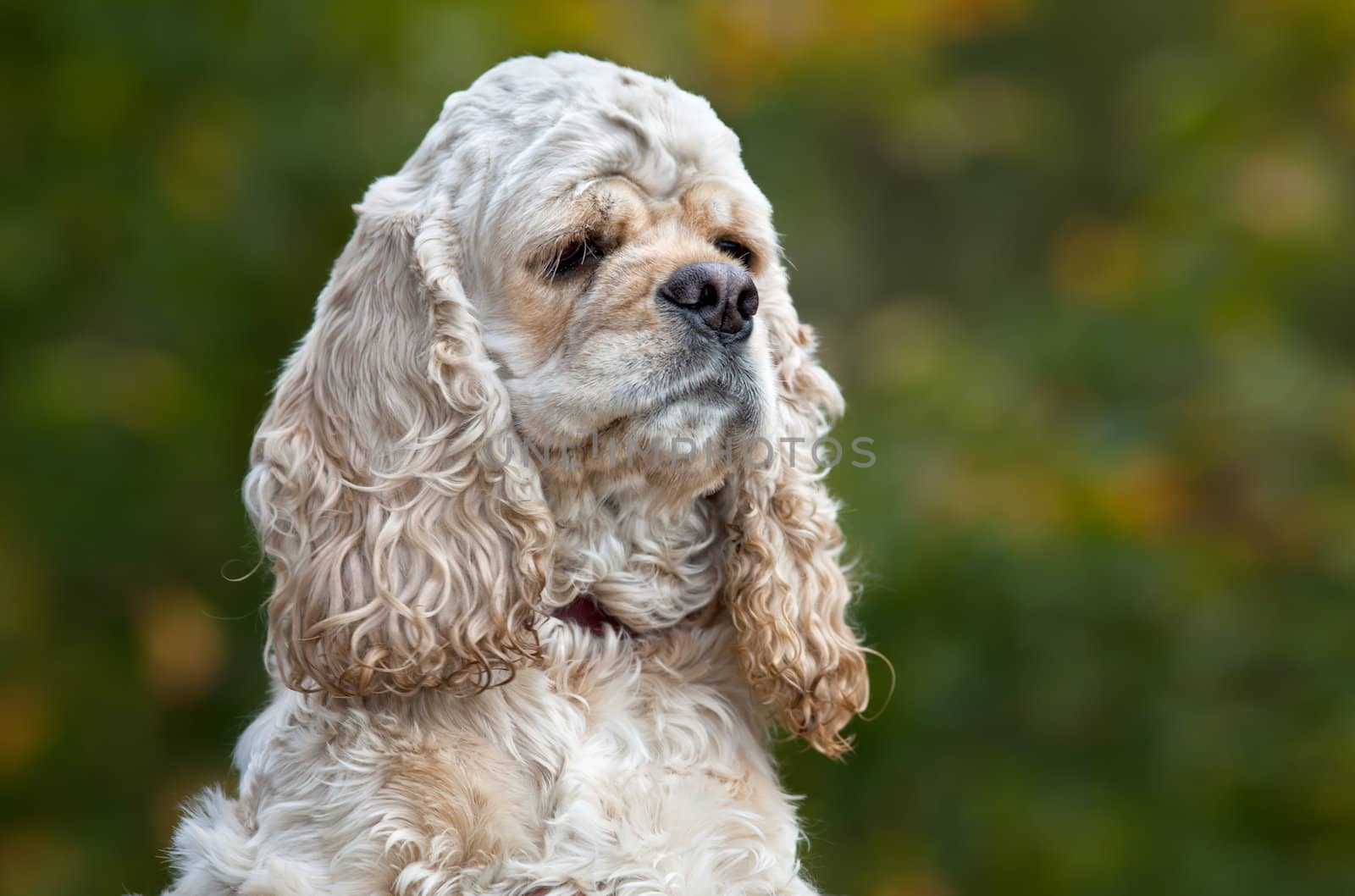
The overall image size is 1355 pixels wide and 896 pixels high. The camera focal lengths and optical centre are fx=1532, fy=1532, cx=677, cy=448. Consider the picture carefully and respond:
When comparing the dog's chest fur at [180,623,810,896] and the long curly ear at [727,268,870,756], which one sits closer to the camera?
the dog's chest fur at [180,623,810,896]

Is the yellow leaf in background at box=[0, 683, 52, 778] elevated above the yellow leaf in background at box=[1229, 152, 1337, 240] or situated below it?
below

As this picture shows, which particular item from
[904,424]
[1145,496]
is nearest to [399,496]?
[904,424]

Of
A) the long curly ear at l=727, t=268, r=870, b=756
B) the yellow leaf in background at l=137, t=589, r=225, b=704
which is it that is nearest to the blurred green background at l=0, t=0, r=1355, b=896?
the yellow leaf in background at l=137, t=589, r=225, b=704

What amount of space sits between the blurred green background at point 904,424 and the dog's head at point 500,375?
2856 mm

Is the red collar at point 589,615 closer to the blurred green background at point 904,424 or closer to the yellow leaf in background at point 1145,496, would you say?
the blurred green background at point 904,424

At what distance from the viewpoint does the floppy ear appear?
276cm

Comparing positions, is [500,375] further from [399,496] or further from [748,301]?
[748,301]

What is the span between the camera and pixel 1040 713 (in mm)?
6652

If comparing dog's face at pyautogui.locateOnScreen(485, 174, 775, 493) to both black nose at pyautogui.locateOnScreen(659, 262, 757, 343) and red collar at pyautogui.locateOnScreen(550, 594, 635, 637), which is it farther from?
red collar at pyautogui.locateOnScreen(550, 594, 635, 637)

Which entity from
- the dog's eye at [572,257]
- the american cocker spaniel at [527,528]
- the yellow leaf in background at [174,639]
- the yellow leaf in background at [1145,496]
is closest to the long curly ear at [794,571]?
the american cocker spaniel at [527,528]

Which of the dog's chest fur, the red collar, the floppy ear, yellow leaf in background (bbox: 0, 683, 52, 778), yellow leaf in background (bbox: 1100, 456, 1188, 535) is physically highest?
the floppy ear

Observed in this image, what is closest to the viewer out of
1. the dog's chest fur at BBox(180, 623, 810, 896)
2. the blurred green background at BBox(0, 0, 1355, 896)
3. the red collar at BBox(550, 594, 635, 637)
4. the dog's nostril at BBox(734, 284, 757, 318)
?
the dog's chest fur at BBox(180, 623, 810, 896)

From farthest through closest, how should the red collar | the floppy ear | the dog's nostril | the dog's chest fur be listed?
1. the red collar
2. the dog's nostril
3. the floppy ear
4. the dog's chest fur

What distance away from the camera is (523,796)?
269 centimetres
